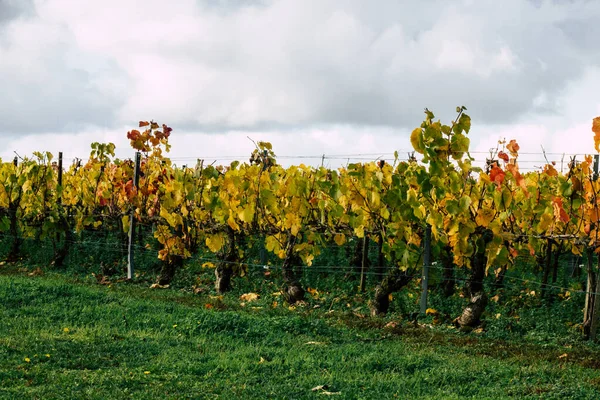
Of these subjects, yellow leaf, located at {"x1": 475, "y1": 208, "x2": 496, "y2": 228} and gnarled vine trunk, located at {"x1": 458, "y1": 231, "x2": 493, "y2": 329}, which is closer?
yellow leaf, located at {"x1": 475, "y1": 208, "x2": 496, "y2": 228}

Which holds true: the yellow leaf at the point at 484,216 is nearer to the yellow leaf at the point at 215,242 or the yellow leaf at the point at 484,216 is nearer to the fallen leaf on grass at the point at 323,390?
the fallen leaf on grass at the point at 323,390

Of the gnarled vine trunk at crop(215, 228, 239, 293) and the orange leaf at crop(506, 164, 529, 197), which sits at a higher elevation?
the orange leaf at crop(506, 164, 529, 197)

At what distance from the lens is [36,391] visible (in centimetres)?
520

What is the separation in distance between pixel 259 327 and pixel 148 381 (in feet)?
6.46

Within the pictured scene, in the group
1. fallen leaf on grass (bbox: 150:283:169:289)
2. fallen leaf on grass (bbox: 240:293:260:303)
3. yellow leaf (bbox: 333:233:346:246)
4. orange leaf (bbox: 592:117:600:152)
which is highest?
orange leaf (bbox: 592:117:600:152)

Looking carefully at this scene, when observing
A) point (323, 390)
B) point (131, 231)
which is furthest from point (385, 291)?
point (131, 231)

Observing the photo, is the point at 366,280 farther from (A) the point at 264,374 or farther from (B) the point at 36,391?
(B) the point at 36,391

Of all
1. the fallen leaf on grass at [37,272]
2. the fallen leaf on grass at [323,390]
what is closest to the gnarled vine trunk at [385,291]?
the fallen leaf on grass at [323,390]

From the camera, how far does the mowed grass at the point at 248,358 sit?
17.8 ft

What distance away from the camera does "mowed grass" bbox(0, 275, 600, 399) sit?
214 inches

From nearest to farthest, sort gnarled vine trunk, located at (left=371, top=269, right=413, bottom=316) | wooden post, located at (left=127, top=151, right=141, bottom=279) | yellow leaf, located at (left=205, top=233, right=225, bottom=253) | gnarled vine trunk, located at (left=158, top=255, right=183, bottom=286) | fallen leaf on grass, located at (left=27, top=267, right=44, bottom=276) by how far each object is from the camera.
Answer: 1. gnarled vine trunk, located at (left=371, top=269, right=413, bottom=316)
2. yellow leaf, located at (left=205, top=233, right=225, bottom=253)
3. gnarled vine trunk, located at (left=158, top=255, right=183, bottom=286)
4. wooden post, located at (left=127, top=151, right=141, bottom=279)
5. fallen leaf on grass, located at (left=27, top=267, right=44, bottom=276)

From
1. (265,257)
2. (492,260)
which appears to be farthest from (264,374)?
(265,257)

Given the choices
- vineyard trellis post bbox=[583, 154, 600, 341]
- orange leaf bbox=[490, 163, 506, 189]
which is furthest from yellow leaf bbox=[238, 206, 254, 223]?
vineyard trellis post bbox=[583, 154, 600, 341]

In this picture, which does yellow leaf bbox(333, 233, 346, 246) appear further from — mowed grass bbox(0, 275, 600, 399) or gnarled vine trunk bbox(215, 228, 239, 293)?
gnarled vine trunk bbox(215, 228, 239, 293)
